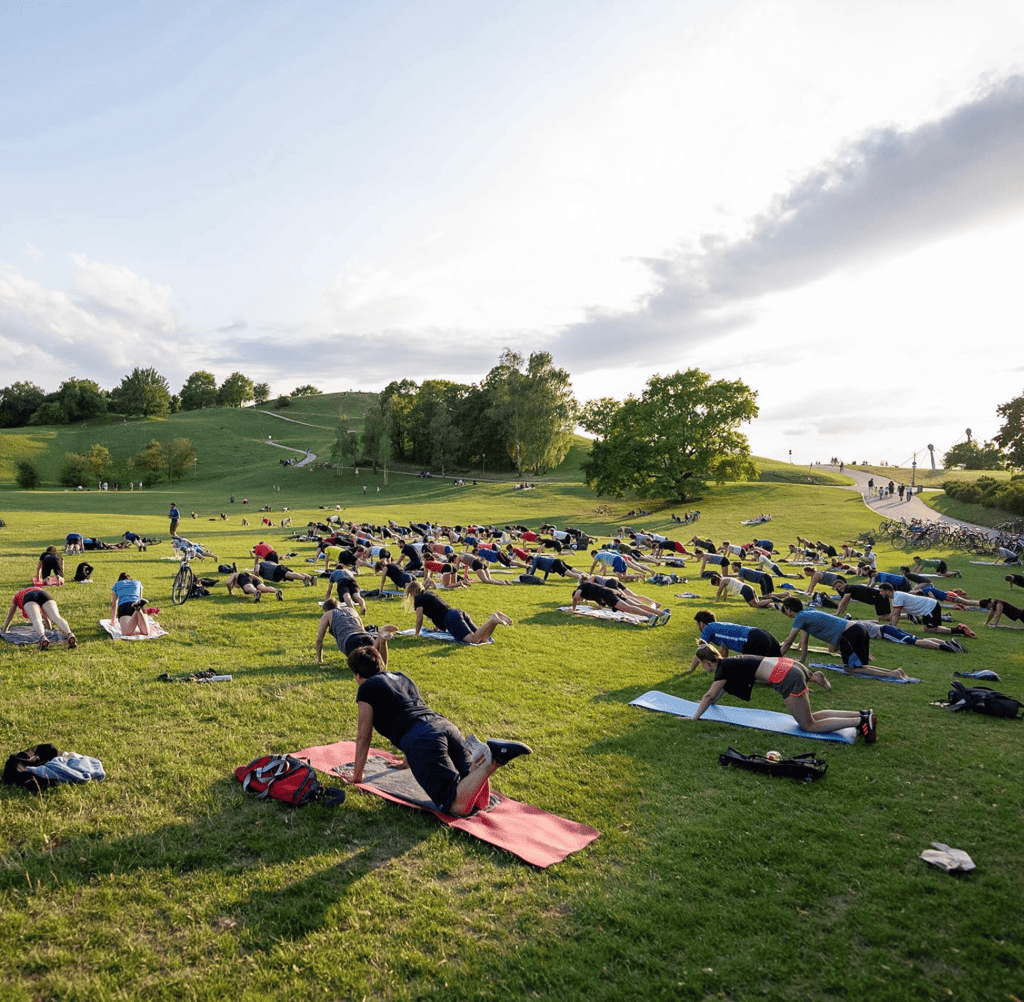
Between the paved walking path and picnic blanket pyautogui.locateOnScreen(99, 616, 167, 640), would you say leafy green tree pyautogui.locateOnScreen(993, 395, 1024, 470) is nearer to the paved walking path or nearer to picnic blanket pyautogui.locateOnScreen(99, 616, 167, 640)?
the paved walking path

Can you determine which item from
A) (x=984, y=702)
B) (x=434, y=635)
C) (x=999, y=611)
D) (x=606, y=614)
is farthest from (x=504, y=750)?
(x=999, y=611)

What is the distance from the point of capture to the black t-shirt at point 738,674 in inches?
344

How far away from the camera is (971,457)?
97.5m

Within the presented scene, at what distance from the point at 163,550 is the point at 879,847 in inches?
1060

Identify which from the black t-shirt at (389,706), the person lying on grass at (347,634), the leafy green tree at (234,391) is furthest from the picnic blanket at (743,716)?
the leafy green tree at (234,391)

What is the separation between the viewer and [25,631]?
37.7ft

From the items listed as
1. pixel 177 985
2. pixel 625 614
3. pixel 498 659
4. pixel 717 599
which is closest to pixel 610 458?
pixel 717 599

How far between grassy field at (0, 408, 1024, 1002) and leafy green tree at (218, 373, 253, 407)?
514ft

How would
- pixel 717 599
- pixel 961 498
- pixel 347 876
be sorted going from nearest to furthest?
1. pixel 347 876
2. pixel 717 599
3. pixel 961 498

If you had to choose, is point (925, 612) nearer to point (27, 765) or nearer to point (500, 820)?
point (500, 820)

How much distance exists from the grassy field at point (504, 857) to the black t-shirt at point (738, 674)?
2.28 feet

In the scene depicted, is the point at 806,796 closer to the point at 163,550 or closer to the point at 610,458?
the point at 163,550

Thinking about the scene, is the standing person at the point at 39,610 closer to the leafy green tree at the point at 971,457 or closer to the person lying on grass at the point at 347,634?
the person lying on grass at the point at 347,634

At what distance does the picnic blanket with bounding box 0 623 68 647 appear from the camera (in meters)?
10.8
